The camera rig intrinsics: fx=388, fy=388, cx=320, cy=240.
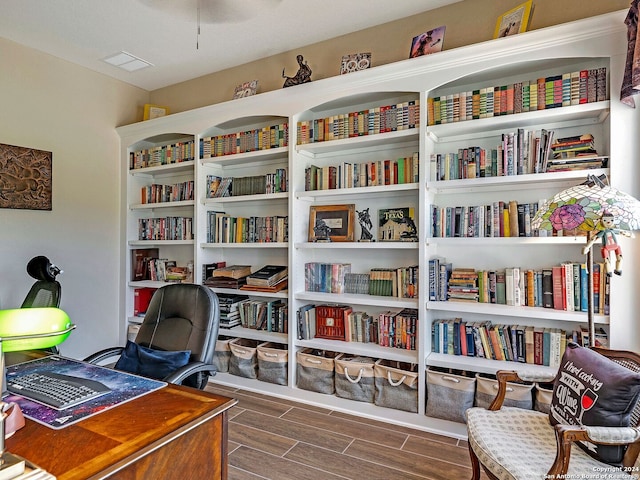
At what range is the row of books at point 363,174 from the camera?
2730mm

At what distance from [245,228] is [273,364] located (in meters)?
1.18

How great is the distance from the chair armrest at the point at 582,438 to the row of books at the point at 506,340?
82 cm

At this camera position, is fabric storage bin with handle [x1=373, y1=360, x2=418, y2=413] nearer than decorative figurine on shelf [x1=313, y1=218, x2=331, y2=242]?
Yes

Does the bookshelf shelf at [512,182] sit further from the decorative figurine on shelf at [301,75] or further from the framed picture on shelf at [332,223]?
the decorative figurine on shelf at [301,75]

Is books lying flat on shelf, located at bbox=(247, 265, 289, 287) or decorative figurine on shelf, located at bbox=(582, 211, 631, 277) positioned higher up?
decorative figurine on shelf, located at bbox=(582, 211, 631, 277)

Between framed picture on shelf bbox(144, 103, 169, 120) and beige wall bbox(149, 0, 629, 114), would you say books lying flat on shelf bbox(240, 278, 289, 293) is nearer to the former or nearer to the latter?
beige wall bbox(149, 0, 629, 114)

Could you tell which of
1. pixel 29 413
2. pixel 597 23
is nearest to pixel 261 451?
pixel 29 413

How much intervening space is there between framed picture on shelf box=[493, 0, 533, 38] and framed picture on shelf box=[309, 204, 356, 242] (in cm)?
151

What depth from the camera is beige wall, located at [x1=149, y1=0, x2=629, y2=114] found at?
2.49 m

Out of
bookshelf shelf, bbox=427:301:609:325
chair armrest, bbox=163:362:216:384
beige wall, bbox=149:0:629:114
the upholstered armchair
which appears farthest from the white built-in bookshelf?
chair armrest, bbox=163:362:216:384

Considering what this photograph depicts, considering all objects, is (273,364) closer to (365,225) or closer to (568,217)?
(365,225)

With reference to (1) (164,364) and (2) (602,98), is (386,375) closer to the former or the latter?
(1) (164,364)

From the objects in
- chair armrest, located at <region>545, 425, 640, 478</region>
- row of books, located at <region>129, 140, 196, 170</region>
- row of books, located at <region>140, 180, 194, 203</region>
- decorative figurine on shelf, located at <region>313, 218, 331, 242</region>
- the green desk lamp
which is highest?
row of books, located at <region>129, 140, 196, 170</region>

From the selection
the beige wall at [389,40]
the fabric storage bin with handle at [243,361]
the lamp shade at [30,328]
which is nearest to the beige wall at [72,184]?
the beige wall at [389,40]
